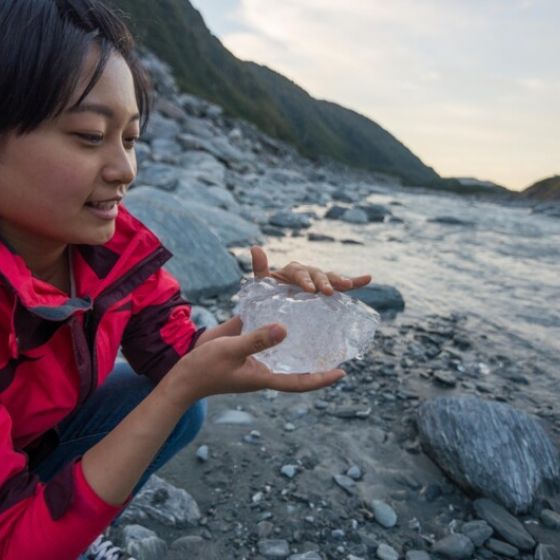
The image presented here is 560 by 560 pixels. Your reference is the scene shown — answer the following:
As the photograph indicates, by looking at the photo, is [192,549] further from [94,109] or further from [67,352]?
[94,109]

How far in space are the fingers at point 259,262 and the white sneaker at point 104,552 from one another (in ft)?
3.88

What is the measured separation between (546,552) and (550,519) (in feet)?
0.80

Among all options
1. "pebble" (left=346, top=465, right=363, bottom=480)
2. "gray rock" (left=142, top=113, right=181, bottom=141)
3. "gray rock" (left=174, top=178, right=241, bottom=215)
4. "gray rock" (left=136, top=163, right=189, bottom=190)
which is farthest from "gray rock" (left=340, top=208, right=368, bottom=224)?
"pebble" (left=346, top=465, right=363, bottom=480)

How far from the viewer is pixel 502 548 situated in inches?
91.0

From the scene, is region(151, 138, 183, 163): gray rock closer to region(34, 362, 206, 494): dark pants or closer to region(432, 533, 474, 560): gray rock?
region(34, 362, 206, 494): dark pants

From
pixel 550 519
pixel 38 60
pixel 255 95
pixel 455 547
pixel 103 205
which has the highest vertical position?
pixel 255 95

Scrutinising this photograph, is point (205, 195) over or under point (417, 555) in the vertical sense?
over

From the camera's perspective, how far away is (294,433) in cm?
312

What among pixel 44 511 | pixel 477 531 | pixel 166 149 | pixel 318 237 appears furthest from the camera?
pixel 166 149

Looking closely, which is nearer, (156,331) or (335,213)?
(156,331)

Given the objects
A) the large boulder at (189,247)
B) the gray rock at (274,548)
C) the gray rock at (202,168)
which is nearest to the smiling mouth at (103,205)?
the gray rock at (274,548)

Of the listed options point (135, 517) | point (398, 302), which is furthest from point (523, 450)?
point (398, 302)

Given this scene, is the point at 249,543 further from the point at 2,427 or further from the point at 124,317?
the point at 2,427

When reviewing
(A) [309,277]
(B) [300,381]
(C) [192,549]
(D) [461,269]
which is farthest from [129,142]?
(D) [461,269]
